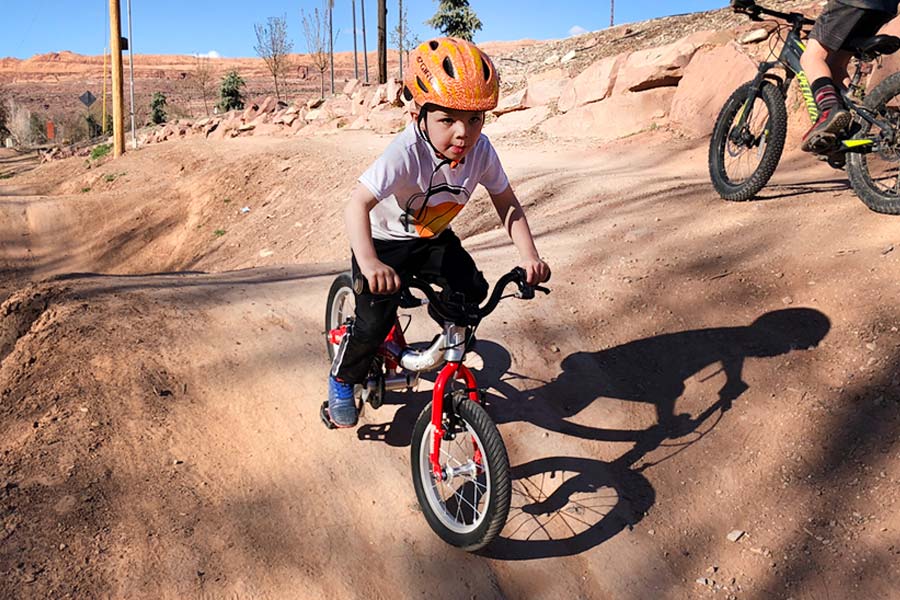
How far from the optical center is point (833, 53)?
202 inches

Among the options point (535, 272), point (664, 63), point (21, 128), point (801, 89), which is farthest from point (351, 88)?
point (21, 128)

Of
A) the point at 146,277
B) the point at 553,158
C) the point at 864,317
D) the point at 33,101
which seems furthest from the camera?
the point at 33,101

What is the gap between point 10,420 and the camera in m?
3.54

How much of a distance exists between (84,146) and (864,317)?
33588 millimetres

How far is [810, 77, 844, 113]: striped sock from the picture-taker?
16.3 ft

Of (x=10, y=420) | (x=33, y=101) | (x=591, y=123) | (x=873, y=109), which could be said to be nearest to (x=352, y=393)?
(x=10, y=420)

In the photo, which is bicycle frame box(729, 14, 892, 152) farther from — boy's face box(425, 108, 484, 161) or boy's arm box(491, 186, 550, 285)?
boy's face box(425, 108, 484, 161)

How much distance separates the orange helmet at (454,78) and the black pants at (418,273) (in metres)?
0.65

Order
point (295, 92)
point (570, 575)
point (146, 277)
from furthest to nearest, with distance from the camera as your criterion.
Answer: point (295, 92)
point (146, 277)
point (570, 575)

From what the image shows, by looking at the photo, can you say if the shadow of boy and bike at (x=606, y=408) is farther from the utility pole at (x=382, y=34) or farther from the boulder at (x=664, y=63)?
the utility pole at (x=382, y=34)

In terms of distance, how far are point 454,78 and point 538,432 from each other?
182cm

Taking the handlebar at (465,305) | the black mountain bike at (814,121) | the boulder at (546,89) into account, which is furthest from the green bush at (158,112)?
the handlebar at (465,305)

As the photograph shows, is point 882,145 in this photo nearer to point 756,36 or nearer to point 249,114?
point 756,36

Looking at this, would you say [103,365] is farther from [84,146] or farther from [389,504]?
[84,146]
